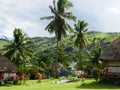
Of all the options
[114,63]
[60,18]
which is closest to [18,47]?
[60,18]

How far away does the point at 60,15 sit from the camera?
59.4 meters

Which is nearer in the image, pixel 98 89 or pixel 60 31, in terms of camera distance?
pixel 98 89

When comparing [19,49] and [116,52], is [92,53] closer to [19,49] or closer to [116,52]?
[19,49]

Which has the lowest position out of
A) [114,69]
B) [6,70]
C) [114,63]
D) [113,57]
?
[6,70]

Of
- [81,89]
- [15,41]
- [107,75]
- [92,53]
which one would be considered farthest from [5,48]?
[81,89]

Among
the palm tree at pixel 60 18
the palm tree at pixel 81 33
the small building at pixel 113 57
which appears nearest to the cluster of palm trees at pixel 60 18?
the palm tree at pixel 60 18

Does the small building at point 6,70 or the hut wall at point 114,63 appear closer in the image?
the hut wall at point 114,63

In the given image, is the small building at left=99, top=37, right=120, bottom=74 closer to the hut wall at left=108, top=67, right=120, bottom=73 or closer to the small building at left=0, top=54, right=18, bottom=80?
the hut wall at left=108, top=67, right=120, bottom=73

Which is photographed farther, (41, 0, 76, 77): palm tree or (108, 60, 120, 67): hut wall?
(41, 0, 76, 77): palm tree

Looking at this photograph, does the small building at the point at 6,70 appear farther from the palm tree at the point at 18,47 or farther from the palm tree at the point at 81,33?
the palm tree at the point at 81,33

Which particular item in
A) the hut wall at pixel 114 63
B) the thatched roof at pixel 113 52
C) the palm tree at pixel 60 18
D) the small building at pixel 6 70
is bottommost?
the small building at pixel 6 70

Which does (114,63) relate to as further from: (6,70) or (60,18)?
(60,18)

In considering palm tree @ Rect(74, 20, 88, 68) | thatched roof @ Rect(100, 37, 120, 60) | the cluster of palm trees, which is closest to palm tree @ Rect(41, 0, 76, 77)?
the cluster of palm trees

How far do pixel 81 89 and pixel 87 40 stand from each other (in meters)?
46.1
